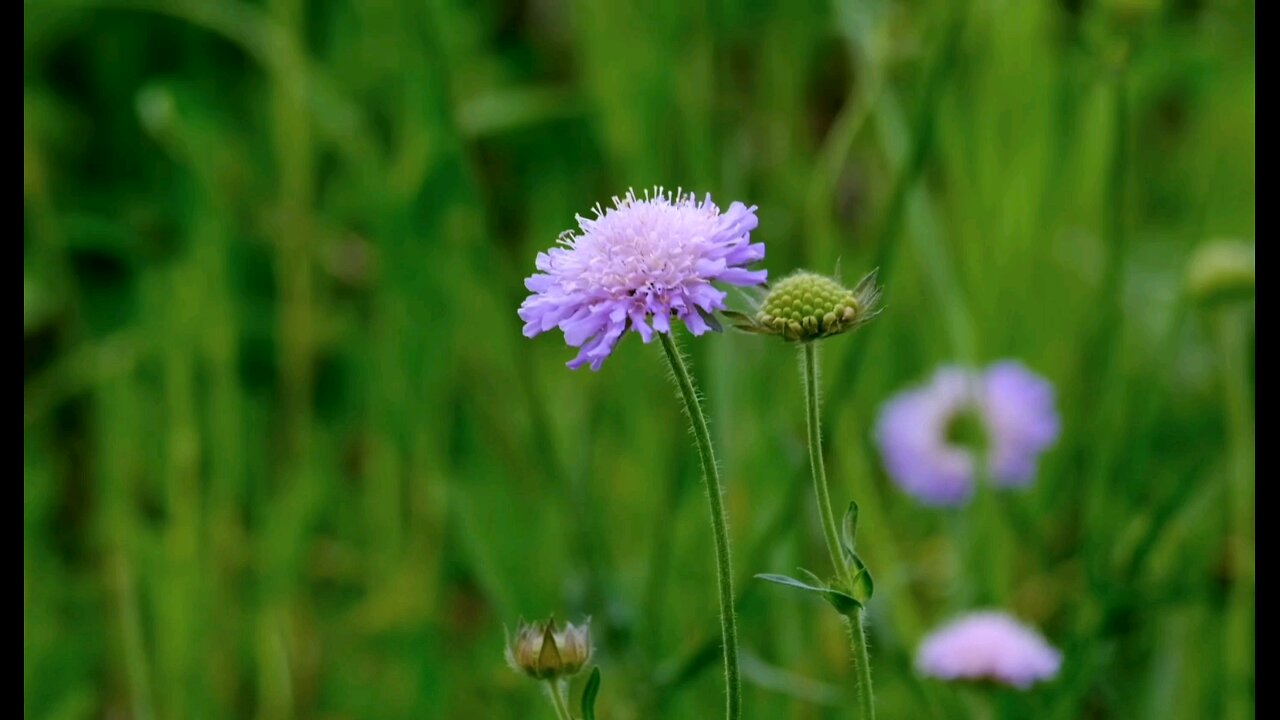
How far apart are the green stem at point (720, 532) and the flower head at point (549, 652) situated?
0.08m

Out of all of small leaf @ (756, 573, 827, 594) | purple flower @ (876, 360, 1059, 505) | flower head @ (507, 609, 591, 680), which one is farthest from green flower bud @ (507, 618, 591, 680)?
purple flower @ (876, 360, 1059, 505)

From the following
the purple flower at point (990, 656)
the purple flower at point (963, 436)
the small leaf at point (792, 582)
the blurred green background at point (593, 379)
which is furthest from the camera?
A: the purple flower at point (963, 436)

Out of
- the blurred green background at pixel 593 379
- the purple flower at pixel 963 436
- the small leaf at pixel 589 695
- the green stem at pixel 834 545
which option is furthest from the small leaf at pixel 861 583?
the purple flower at pixel 963 436

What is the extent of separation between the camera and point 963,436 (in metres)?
1.46

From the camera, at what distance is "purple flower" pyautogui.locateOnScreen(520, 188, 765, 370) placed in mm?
622

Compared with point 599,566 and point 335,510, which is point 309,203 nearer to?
point 335,510

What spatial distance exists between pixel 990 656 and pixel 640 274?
487 millimetres

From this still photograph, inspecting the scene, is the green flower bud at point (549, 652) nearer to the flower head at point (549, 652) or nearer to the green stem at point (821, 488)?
the flower head at point (549, 652)

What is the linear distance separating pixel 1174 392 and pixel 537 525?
2.66 ft

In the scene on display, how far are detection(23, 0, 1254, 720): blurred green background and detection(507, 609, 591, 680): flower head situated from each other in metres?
0.33

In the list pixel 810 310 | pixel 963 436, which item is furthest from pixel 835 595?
pixel 963 436

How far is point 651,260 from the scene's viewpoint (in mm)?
646

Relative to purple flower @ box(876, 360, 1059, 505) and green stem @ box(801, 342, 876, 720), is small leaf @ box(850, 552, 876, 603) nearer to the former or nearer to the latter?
green stem @ box(801, 342, 876, 720)

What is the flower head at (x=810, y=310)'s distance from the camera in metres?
Answer: 0.63
